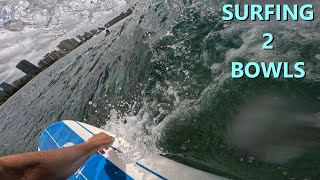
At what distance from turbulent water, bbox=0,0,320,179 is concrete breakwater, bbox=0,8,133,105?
21.7 metres

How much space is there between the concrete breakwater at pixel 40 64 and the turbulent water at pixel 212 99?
71.2 feet

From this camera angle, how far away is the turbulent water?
14.0 ft

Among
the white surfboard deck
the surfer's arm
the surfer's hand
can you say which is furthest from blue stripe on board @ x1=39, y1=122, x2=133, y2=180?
the surfer's arm

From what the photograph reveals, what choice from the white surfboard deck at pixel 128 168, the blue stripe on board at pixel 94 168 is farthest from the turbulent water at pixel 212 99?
the blue stripe on board at pixel 94 168

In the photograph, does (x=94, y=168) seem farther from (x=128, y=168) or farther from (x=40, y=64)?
(x=40, y=64)

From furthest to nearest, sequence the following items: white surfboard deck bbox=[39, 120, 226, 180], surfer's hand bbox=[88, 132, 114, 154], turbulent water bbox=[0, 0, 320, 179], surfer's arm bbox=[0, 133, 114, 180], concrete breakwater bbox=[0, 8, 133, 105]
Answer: concrete breakwater bbox=[0, 8, 133, 105], turbulent water bbox=[0, 0, 320, 179], surfer's hand bbox=[88, 132, 114, 154], white surfboard deck bbox=[39, 120, 226, 180], surfer's arm bbox=[0, 133, 114, 180]

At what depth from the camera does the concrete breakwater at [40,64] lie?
30.4 m

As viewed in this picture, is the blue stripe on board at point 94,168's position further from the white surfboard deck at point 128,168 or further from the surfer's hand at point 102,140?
the surfer's hand at point 102,140

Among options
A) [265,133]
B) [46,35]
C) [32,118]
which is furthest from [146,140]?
[46,35]

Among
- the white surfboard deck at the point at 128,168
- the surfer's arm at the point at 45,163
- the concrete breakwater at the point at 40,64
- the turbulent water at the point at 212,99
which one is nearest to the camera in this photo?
the surfer's arm at the point at 45,163

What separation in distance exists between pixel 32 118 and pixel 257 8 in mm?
9663

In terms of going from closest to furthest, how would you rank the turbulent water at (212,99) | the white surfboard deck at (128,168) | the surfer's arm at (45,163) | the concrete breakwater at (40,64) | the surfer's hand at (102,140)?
the surfer's arm at (45,163), the white surfboard deck at (128,168), the surfer's hand at (102,140), the turbulent water at (212,99), the concrete breakwater at (40,64)

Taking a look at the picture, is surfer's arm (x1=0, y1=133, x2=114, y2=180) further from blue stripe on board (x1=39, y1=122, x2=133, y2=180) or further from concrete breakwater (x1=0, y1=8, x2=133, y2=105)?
concrete breakwater (x1=0, y1=8, x2=133, y2=105)

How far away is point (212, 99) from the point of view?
542 cm
